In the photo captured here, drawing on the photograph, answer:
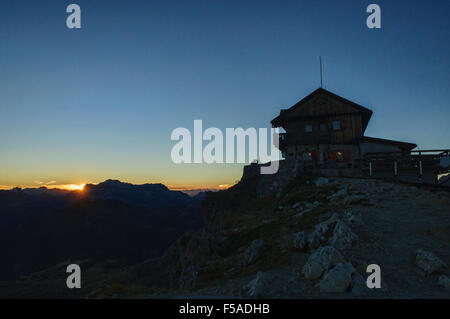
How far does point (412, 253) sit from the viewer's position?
7.84 m

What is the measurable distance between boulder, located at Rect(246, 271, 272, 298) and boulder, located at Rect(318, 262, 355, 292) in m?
1.33

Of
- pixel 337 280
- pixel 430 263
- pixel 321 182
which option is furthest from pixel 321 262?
pixel 321 182

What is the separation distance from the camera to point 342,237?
28.8 ft

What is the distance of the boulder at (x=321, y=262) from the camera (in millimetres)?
6820

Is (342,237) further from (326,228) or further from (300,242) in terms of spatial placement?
(300,242)

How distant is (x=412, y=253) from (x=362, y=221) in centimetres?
280

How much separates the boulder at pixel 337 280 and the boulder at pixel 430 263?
220 cm

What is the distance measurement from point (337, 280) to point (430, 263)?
116 inches

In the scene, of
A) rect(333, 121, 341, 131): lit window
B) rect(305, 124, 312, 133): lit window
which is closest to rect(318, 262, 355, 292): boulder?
rect(305, 124, 312, 133): lit window

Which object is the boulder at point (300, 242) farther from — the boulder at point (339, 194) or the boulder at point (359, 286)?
the boulder at point (339, 194)

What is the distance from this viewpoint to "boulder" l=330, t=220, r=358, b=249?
28.0 feet

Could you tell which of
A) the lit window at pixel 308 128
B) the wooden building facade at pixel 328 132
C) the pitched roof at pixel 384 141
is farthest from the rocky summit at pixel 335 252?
the lit window at pixel 308 128
